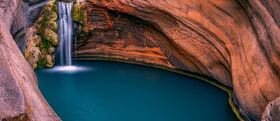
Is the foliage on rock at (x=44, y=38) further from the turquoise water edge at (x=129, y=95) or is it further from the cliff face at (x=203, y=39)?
the cliff face at (x=203, y=39)

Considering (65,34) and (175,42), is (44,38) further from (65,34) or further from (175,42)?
(175,42)

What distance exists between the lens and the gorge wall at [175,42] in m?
6.52

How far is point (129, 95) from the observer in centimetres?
1473

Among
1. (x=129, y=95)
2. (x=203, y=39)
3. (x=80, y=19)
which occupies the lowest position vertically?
(x=129, y=95)

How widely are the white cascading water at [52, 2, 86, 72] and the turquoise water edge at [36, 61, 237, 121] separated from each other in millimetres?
721

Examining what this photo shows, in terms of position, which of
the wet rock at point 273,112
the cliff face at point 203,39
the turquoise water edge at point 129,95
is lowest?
the turquoise water edge at point 129,95

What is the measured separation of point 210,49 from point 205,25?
0.99 m

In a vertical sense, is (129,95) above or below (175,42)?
below

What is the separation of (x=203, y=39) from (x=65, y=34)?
695 cm

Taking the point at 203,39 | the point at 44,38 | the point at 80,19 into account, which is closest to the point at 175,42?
the point at 203,39

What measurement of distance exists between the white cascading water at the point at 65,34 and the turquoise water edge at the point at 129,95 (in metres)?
0.72

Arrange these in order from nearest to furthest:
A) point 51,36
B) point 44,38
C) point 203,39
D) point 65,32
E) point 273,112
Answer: point 273,112
point 203,39
point 51,36
point 44,38
point 65,32

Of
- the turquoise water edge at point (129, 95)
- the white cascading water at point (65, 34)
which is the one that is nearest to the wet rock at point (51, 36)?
the white cascading water at point (65, 34)

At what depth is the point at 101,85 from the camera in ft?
51.8
